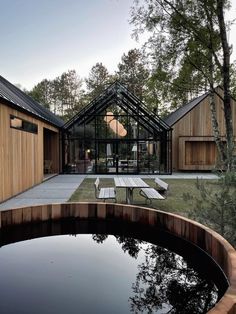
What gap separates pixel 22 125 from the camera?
11.3m

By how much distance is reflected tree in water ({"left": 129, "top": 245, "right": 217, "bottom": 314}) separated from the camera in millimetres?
3246

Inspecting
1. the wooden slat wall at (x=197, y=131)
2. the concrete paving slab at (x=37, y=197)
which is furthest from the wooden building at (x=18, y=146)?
the wooden slat wall at (x=197, y=131)

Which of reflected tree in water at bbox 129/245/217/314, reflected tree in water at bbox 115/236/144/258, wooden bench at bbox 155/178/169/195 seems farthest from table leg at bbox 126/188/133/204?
reflected tree in water at bbox 129/245/217/314

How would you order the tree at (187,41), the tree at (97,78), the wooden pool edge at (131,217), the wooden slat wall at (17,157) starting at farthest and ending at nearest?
the tree at (97,78), the wooden slat wall at (17,157), the tree at (187,41), the wooden pool edge at (131,217)

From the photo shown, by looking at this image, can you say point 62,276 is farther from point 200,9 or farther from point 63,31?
point 63,31

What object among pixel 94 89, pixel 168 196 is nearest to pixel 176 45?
pixel 168 196

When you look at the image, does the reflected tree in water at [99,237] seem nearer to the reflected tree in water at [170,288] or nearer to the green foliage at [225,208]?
the reflected tree in water at [170,288]

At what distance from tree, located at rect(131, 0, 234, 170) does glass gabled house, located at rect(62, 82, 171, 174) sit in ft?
23.1

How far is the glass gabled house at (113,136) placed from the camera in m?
18.9

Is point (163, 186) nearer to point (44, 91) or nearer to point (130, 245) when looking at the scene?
point (130, 245)

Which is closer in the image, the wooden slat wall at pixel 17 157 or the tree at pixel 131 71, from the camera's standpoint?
the wooden slat wall at pixel 17 157

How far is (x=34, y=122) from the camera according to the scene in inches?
511

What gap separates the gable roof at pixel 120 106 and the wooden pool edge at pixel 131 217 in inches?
530

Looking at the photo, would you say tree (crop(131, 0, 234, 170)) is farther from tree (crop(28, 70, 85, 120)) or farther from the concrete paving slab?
tree (crop(28, 70, 85, 120))
